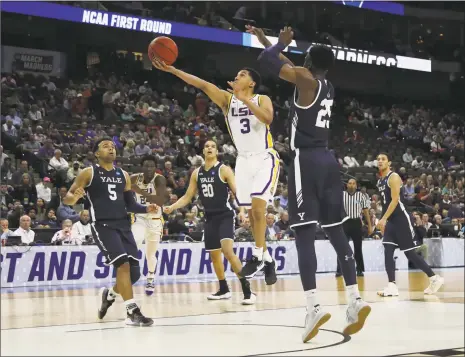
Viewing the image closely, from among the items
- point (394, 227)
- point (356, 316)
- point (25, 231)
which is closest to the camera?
point (356, 316)

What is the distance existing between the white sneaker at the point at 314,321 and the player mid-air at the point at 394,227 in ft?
17.0

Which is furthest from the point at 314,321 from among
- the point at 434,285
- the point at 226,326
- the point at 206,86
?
the point at 434,285

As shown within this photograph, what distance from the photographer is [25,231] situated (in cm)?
1416

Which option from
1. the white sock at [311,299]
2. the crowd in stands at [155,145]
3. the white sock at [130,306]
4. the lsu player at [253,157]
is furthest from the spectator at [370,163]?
the white sock at [311,299]

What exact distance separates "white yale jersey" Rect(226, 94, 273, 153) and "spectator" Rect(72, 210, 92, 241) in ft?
21.8

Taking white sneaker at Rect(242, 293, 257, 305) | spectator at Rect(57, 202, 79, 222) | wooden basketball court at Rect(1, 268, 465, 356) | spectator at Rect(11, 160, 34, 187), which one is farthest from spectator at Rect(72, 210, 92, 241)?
white sneaker at Rect(242, 293, 257, 305)

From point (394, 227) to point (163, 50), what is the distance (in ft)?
15.9

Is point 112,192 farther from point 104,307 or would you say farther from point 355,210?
point 355,210

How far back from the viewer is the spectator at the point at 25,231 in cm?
1409

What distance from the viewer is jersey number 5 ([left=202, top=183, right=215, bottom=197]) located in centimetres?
1086

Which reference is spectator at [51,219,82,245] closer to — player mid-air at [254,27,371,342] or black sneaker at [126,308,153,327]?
black sneaker at [126,308,153,327]

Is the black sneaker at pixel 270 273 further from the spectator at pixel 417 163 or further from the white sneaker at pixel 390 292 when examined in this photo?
the spectator at pixel 417 163

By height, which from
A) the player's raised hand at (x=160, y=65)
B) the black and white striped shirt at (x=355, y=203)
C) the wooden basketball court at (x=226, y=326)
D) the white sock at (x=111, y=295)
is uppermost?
the player's raised hand at (x=160, y=65)

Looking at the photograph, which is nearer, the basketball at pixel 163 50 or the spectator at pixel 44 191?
the basketball at pixel 163 50
